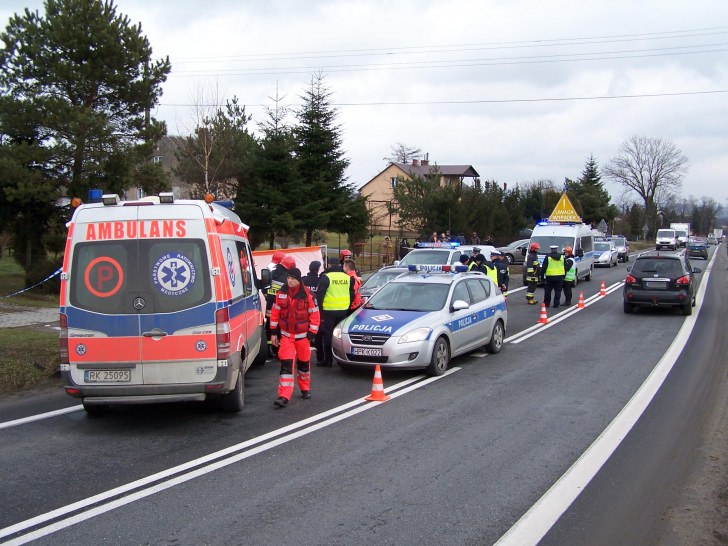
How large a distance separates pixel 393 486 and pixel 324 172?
24410 millimetres

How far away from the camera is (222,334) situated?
7641 millimetres

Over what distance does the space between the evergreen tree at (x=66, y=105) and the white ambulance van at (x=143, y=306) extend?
12995mm

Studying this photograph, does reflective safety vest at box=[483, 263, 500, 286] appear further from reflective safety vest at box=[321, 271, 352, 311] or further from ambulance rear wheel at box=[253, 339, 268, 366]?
ambulance rear wheel at box=[253, 339, 268, 366]

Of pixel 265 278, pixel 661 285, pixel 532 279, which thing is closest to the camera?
pixel 265 278

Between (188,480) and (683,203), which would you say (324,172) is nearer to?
(188,480)

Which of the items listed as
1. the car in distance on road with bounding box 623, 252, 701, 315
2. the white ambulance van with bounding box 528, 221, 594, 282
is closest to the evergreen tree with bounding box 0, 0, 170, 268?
the car in distance on road with bounding box 623, 252, 701, 315

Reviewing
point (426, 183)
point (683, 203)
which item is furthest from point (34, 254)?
point (683, 203)

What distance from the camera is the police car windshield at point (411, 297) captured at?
11469 millimetres

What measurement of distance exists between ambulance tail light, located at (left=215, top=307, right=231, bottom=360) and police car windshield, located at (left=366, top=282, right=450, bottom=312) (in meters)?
4.28

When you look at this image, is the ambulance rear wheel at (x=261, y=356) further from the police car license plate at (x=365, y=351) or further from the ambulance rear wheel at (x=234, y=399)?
the ambulance rear wheel at (x=234, y=399)

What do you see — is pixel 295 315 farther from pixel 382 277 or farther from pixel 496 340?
pixel 382 277

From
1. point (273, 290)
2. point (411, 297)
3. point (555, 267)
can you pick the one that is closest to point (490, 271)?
point (555, 267)

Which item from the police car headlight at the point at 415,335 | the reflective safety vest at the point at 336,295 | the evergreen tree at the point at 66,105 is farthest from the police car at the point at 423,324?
the evergreen tree at the point at 66,105

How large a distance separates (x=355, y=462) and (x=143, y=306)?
2877 millimetres
